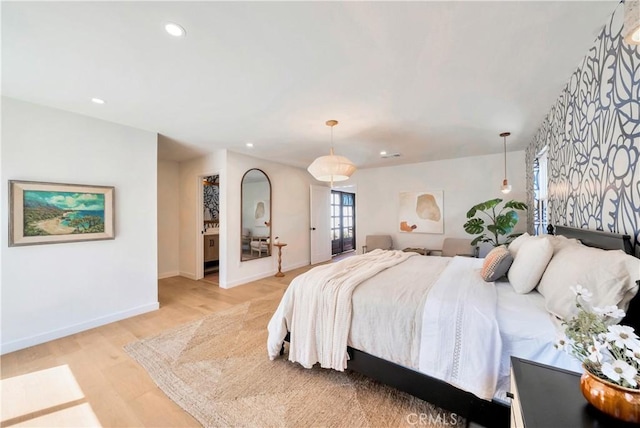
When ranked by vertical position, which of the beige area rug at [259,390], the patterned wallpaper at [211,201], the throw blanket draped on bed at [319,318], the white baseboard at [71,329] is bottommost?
the beige area rug at [259,390]

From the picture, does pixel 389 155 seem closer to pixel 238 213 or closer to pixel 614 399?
pixel 238 213

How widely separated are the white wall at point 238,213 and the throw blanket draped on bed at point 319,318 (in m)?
2.59

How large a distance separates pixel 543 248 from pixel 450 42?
153 centimetres

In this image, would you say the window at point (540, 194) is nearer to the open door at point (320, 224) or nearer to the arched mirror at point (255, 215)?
the open door at point (320, 224)

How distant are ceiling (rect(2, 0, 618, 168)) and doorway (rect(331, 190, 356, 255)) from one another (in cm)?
491

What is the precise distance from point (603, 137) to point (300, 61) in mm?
2064

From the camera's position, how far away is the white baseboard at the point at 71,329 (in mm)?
2420

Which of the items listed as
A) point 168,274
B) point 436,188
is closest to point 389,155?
point 436,188

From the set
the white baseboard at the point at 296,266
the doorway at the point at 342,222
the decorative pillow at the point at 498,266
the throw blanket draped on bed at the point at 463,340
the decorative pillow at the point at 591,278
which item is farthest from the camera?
the doorway at the point at 342,222

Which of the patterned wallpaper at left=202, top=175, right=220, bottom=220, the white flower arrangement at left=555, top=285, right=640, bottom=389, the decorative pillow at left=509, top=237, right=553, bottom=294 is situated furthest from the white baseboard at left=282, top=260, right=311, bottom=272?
the white flower arrangement at left=555, top=285, right=640, bottom=389

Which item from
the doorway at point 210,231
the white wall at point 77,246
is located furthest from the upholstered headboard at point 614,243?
the doorway at point 210,231

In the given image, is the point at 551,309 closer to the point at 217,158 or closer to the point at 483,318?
the point at 483,318

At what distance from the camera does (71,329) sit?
9.03 ft

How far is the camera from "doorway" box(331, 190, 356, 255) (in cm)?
795
